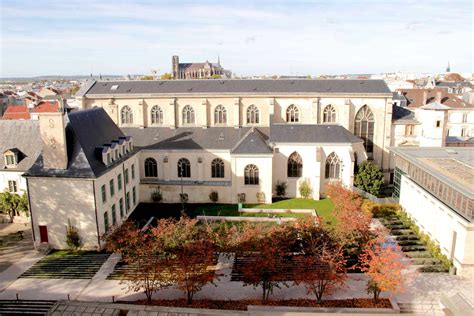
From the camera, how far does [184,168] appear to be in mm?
46500

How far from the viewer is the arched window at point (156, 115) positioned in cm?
5188

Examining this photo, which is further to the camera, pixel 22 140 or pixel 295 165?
pixel 295 165

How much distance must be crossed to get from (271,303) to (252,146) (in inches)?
832

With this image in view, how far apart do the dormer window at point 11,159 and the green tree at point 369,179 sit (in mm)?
36492

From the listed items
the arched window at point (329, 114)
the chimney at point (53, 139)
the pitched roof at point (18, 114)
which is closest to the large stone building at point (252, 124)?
the arched window at point (329, 114)

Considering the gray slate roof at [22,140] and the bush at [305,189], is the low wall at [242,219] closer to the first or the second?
the bush at [305,189]

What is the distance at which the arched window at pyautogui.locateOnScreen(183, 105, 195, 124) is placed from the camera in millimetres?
51312

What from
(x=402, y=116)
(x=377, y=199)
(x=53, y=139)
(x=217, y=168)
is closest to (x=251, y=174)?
(x=217, y=168)

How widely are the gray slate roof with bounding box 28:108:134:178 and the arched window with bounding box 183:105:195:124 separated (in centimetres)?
1541

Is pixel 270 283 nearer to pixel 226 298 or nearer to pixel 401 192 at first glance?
pixel 226 298

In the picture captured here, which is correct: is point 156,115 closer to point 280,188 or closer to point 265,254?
point 280,188

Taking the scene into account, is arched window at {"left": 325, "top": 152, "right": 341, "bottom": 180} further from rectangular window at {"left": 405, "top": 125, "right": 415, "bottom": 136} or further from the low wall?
rectangular window at {"left": 405, "top": 125, "right": 415, "bottom": 136}

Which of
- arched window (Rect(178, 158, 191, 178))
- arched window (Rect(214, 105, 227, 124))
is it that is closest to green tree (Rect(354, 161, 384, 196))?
arched window (Rect(214, 105, 227, 124))

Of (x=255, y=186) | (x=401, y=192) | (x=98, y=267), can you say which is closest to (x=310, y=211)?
(x=255, y=186)
